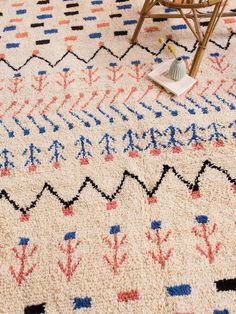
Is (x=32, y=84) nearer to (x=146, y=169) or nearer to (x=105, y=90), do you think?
(x=105, y=90)

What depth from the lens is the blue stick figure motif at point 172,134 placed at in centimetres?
139

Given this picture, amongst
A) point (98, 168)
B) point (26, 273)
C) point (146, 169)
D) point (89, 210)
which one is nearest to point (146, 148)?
point (146, 169)

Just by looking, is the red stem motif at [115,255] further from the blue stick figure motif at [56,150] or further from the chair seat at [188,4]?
the chair seat at [188,4]

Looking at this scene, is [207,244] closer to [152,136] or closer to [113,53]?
[152,136]

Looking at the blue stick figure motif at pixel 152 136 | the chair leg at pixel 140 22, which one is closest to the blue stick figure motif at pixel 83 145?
the blue stick figure motif at pixel 152 136

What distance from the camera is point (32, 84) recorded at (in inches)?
64.6

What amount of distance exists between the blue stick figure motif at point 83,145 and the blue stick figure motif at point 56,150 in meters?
0.07

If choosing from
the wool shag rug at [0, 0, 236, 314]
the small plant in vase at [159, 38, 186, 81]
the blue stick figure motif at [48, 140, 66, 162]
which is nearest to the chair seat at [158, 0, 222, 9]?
the small plant in vase at [159, 38, 186, 81]

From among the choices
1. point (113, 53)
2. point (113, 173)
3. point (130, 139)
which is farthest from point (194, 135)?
point (113, 53)

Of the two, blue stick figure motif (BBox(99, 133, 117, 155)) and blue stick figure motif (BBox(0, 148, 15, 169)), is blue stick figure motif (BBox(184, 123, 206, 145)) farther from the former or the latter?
blue stick figure motif (BBox(0, 148, 15, 169))

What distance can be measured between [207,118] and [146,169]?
36cm

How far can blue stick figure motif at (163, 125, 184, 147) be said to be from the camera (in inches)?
54.6

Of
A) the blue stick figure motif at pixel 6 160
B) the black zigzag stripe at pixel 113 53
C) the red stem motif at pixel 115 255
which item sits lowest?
the red stem motif at pixel 115 255

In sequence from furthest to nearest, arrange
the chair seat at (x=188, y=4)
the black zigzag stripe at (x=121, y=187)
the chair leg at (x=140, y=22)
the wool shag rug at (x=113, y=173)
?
the chair leg at (x=140, y=22) → the chair seat at (x=188, y=4) → the black zigzag stripe at (x=121, y=187) → the wool shag rug at (x=113, y=173)
